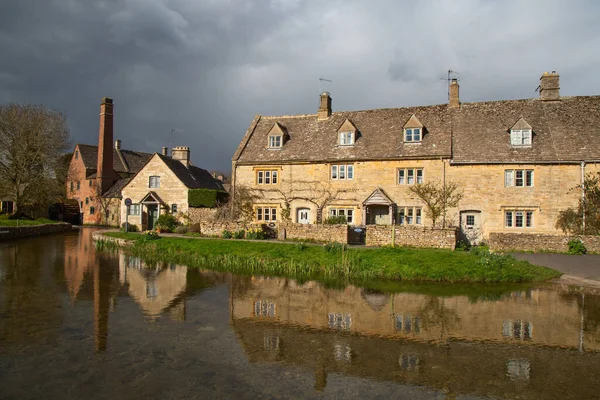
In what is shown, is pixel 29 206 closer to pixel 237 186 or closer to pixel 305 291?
pixel 237 186

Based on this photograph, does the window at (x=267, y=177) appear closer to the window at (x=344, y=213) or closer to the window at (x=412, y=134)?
the window at (x=344, y=213)

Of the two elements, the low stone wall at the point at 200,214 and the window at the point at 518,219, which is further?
the low stone wall at the point at 200,214

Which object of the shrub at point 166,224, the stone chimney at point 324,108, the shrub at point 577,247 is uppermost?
A: the stone chimney at point 324,108

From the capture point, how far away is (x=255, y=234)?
28.5 meters

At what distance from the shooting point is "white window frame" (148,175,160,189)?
40719 millimetres

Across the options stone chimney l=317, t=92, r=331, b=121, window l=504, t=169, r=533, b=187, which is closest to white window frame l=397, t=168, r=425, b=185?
window l=504, t=169, r=533, b=187

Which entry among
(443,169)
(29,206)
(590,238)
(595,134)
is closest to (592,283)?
(590,238)

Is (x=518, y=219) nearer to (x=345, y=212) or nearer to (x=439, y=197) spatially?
(x=439, y=197)

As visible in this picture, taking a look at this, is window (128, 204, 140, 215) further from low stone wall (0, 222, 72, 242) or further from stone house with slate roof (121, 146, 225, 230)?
low stone wall (0, 222, 72, 242)

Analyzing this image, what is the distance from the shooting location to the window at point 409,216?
2936 cm

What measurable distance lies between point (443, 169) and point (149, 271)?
2015cm

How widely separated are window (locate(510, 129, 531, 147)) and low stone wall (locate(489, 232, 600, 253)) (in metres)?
7.34

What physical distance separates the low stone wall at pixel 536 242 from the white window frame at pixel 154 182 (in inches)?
1194

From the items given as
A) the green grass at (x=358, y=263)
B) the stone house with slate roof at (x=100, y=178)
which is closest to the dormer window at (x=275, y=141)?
the green grass at (x=358, y=263)
